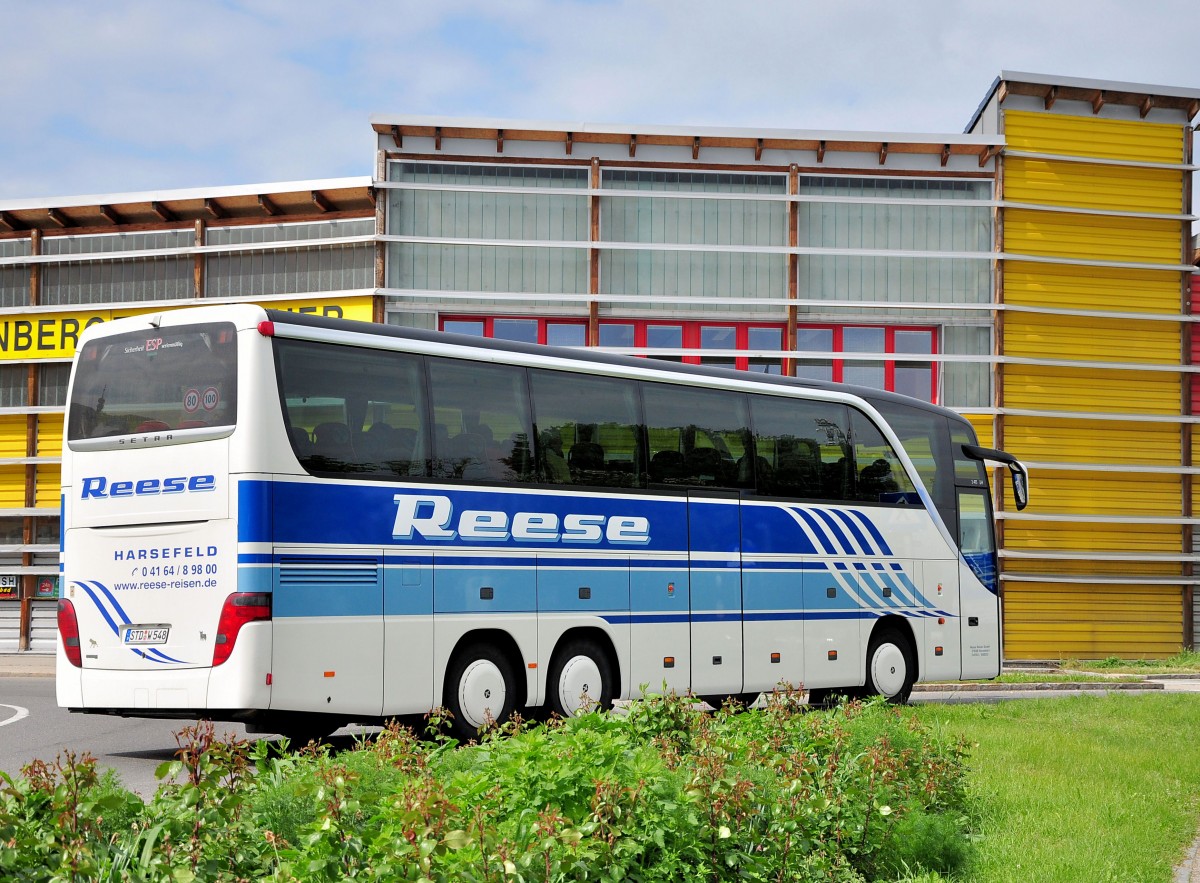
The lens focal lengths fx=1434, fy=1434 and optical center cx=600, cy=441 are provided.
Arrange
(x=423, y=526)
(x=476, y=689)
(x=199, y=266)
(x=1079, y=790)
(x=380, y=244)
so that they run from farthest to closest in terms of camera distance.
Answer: (x=199, y=266) → (x=380, y=244) → (x=476, y=689) → (x=423, y=526) → (x=1079, y=790)

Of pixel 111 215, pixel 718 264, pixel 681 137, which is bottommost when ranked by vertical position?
pixel 718 264

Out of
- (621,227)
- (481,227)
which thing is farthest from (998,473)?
(481,227)

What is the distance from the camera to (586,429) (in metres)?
14.2

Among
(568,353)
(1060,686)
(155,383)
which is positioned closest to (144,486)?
(155,383)

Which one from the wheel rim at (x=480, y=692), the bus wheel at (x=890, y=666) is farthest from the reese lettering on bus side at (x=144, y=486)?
the bus wheel at (x=890, y=666)

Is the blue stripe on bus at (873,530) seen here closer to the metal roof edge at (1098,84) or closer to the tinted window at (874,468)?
the tinted window at (874,468)

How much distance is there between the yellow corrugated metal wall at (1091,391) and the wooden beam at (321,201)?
1328 cm

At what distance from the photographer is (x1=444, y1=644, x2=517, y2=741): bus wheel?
41.9ft

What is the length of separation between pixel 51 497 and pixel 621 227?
1277 centimetres

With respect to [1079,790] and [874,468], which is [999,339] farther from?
[1079,790]

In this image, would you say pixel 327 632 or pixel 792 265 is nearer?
pixel 327 632

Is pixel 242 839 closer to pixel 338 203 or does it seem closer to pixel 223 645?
pixel 223 645

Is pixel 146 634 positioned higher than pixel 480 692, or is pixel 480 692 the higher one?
pixel 146 634

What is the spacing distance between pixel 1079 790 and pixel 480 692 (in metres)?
5.44
